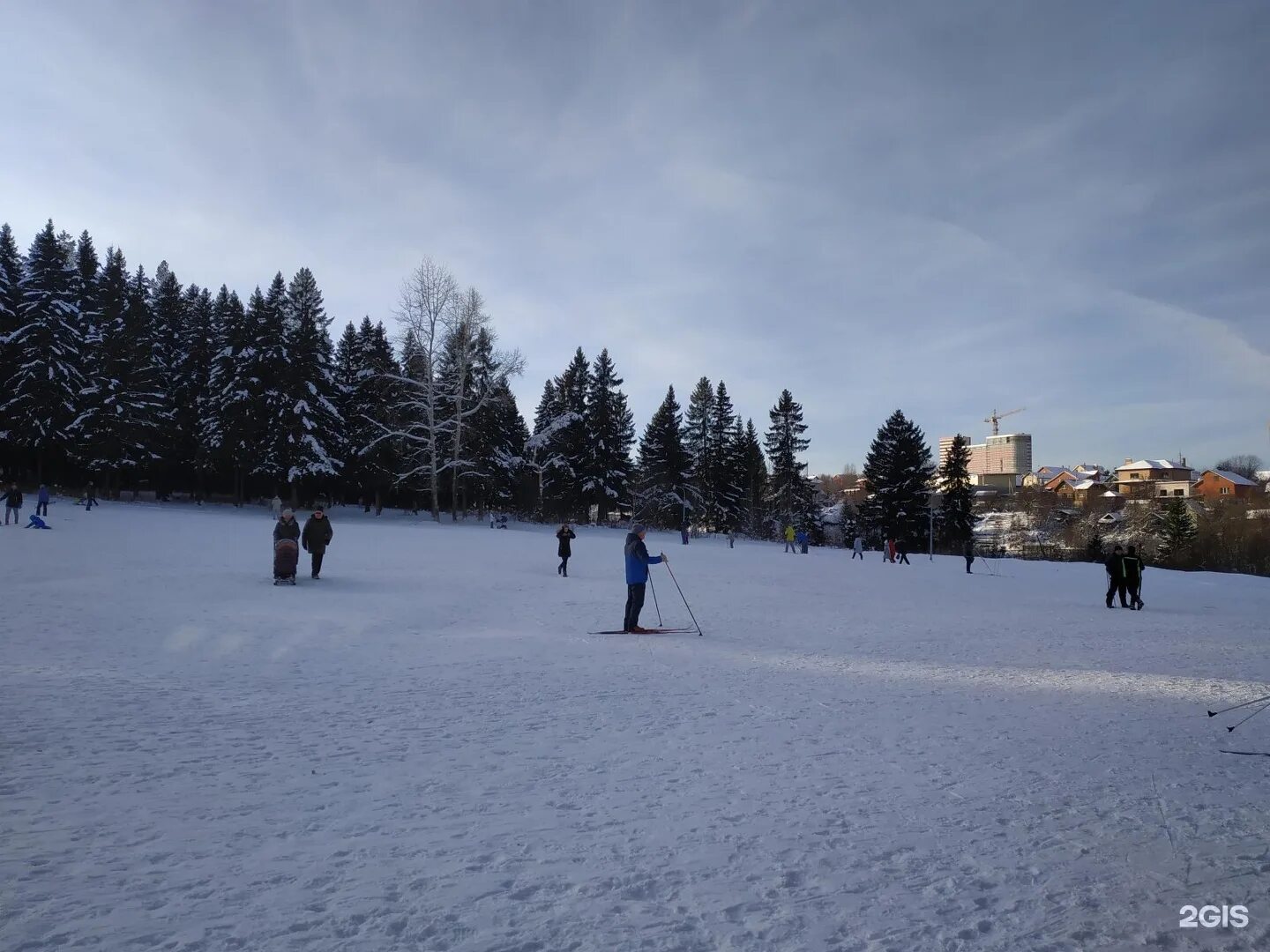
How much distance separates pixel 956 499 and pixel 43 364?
6855cm

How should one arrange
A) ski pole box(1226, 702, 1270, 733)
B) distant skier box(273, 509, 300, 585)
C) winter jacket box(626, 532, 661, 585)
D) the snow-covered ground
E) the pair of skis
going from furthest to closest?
distant skier box(273, 509, 300, 585) → winter jacket box(626, 532, 661, 585) → the pair of skis → ski pole box(1226, 702, 1270, 733) → the snow-covered ground

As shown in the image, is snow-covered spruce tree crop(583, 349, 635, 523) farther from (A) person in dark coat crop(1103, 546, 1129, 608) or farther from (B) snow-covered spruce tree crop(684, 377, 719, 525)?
(A) person in dark coat crop(1103, 546, 1129, 608)

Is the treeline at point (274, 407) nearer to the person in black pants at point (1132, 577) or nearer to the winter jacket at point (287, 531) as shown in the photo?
the winter jacket at point (287, 531)

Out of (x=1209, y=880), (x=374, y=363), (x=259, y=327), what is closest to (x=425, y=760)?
(x=1209, y=880)

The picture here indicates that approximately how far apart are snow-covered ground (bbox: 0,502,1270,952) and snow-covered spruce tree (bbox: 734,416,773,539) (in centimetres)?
5355

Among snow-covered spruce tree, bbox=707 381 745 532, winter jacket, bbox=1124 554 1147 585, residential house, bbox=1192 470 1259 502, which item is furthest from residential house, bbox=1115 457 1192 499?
winter jacket, bbox=1124 554 1147 585

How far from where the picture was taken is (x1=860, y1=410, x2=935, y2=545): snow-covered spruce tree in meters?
63.0

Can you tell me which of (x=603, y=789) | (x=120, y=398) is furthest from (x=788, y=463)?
(x=603, y=789)

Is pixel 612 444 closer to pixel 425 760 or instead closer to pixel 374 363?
pixel 374 363

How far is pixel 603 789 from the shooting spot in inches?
188

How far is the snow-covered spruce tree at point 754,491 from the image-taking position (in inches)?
2569

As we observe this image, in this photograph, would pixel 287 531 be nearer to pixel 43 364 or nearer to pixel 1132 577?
pixel 1132 577

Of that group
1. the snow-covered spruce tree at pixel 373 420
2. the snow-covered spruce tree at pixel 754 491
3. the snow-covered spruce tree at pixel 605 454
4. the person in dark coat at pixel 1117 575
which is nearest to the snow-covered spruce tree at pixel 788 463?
the snow-covered spruce tree at pixel 754 491

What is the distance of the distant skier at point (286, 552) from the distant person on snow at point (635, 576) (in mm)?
8106
